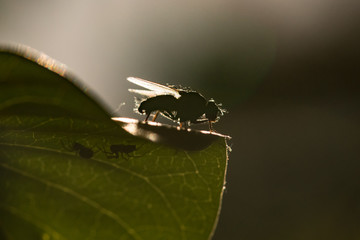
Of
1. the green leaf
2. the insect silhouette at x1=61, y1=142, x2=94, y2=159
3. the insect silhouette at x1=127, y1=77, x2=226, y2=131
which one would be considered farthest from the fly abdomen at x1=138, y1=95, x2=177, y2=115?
the insect silhouette at x1=61, y1=142, x2=94, y2=159

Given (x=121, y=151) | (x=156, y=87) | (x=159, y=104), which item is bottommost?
(x=121, y=151)

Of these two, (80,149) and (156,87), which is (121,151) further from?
(156,87)

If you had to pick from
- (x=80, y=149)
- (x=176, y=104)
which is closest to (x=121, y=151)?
(x=80, y=149)

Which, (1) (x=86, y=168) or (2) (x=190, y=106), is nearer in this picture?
(1) (x=86, y=168)

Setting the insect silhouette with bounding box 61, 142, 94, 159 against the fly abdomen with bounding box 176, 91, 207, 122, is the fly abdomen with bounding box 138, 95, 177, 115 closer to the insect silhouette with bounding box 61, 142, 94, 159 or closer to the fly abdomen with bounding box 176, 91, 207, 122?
the fly abdomen with bounding box 176, 91, 207, 122

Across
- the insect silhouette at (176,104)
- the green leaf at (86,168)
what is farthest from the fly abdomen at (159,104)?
the green leaf at (86,168)

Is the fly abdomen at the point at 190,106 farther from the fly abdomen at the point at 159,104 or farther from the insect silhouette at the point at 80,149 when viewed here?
the insect silhouette at the point at 80,149
